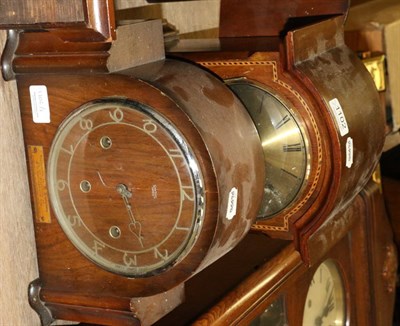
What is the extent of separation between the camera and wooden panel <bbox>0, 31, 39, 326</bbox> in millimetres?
1416

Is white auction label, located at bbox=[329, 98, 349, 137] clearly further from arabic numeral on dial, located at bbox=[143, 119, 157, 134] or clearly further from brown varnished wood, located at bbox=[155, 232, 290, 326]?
arabic numeral on dial, located at bbox=[143, 119, 157, 134]

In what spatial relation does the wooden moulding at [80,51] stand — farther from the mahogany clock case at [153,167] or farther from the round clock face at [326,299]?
the round clock face at [326,299]

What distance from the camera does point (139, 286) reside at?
1.32 metres

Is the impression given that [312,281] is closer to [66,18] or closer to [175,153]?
[175,153]

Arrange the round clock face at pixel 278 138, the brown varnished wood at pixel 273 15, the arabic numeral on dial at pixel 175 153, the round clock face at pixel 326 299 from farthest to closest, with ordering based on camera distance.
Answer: the round clock face at pixel 326 299 → the brown varnished wood at pixel 273 15 → the round clock face at pixel 278 138 → the arabic numeral on dial at pixel 175 153

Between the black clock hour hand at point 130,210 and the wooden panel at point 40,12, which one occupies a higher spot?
the wooden panel at point 40,12

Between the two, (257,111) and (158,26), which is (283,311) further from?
(158,26)

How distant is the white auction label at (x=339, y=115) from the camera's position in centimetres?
155

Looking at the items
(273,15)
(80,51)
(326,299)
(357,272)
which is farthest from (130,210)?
(357,272)

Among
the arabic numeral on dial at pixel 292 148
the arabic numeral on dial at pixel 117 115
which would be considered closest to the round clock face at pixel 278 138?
the arabic numeral on dial at pixel 292 148

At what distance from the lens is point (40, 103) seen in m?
1.35

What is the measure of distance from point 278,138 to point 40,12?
53 centimetres

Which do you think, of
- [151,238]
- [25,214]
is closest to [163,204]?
[151,238]

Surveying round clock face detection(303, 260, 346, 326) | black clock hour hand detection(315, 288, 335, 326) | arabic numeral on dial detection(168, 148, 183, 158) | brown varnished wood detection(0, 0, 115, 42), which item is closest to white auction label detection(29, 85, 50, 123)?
brown varnished wood detection(0, 0, 115, 42)
